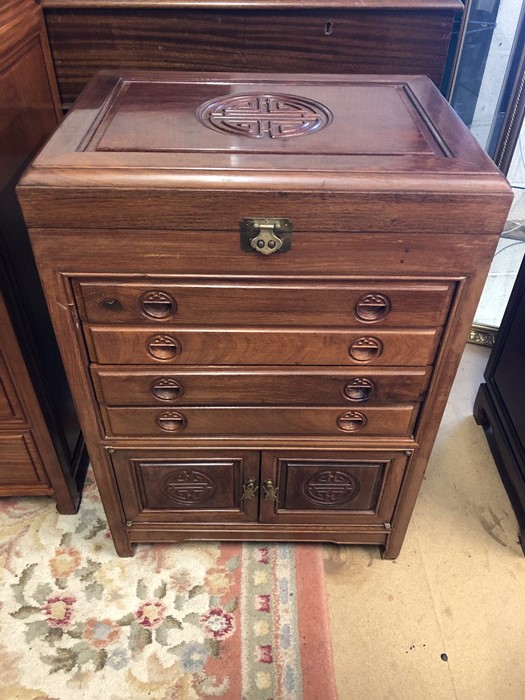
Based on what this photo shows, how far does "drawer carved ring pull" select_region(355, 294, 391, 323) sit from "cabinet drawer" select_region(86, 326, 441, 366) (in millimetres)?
24

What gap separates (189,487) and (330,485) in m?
0.26

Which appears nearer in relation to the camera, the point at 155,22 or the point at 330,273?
the point at 330,273

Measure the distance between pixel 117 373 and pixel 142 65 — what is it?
62 cm

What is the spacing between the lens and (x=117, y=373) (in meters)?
0.84

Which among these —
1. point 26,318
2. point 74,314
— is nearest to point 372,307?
point 74,314

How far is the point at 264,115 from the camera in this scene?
2.73 feet

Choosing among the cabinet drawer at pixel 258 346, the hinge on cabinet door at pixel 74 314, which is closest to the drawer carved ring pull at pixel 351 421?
the cabinet drawer at pixel 258 346

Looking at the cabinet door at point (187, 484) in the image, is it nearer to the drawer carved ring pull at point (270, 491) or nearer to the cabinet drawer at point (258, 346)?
the drawer carved ring pull at point (270, 491)

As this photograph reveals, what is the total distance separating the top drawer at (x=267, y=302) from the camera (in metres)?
0.76

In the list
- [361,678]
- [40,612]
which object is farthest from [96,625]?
[361,678]

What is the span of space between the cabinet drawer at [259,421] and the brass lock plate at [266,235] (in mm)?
287

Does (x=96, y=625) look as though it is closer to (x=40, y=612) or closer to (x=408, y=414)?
(x=40, y=612)

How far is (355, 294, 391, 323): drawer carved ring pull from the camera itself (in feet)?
2.55

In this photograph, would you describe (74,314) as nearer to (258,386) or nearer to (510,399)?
(258,386)
